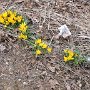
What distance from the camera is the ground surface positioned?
2.91m

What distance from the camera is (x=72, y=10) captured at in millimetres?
3648

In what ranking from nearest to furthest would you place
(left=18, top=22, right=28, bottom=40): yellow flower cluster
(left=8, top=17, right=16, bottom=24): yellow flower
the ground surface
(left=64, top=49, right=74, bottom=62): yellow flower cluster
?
the ground surface
(left=64, top=49, right=74, bottom=62): yellow flower cluster
(left=18, top=22, right=28, bottom=40): yellow flower cluster
(left=8, top=17, right=16, bottom=24): yellow flower

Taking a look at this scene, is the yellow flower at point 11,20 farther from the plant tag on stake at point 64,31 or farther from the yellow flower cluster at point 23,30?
the plant tag on stake at point 64,31

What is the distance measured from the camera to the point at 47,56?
3076mm

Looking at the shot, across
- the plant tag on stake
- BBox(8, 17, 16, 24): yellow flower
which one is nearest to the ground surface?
the plant tag on stake

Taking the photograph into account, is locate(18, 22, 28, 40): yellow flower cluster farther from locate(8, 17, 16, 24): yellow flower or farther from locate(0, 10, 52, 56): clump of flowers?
locate(8, 17, 16, 24): yellow flower

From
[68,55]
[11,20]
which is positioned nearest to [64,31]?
[68,55]

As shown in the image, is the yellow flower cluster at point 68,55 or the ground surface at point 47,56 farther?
Result: the yellow flower cluster at point 68,55

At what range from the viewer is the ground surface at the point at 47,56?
291cm

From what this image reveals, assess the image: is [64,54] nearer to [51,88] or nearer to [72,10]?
[51,88]

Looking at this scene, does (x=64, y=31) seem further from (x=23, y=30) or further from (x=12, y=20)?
(x=12, y=20)

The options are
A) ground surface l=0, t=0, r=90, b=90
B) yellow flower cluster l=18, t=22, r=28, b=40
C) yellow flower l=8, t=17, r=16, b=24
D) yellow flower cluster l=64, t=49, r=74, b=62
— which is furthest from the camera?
yellow flower l=8, t=17, r=16, b=24

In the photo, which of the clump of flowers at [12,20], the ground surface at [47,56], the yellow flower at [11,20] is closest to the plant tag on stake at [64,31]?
the ground surface at [47,56]

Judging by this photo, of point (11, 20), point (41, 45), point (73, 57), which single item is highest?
point (11, 20)
